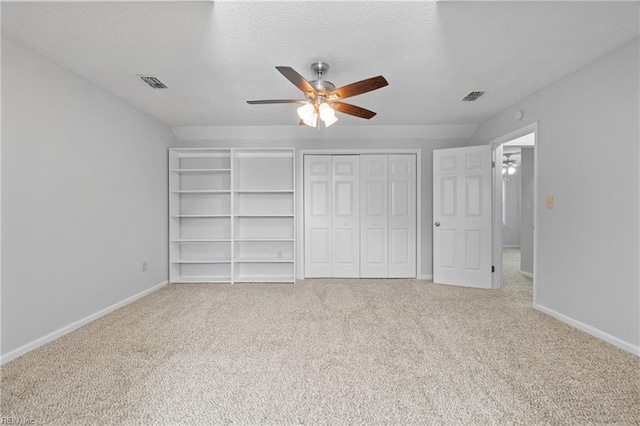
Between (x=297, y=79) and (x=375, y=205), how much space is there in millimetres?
2874

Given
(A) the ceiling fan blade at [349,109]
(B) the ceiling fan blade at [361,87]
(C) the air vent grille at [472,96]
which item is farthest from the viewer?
(C) the air vent grille at [472,96]

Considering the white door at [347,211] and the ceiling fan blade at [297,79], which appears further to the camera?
the white door at [347,211]

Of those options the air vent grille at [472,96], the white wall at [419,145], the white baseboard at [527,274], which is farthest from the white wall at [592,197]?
the white baseboard at [527,274]

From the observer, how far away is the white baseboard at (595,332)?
7.03ft

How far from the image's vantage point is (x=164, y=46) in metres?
2.21

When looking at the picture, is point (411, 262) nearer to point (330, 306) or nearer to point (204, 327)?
point (330, 306)

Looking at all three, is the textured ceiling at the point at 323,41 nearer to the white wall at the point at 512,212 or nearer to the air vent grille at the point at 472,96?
the air vent grille at the point at 472,96

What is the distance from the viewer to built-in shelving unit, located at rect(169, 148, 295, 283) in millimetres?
4496

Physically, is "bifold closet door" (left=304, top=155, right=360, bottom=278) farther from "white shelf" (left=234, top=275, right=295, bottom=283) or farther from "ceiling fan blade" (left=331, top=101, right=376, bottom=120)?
"ceiling fan blade" (left=331, top=101, right=376, bottom=120)

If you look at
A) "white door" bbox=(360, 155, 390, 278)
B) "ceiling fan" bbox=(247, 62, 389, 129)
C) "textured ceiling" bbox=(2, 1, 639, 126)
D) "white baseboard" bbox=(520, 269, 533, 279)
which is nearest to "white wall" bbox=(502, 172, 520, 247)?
"white baseboard" bbox=(520, 269, 533, 279)

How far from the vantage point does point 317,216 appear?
4.57 m

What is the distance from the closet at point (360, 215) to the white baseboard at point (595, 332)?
1890 millimetres

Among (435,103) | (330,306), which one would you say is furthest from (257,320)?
(435,103)

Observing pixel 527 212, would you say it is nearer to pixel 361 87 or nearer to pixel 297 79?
pixel 361 87
